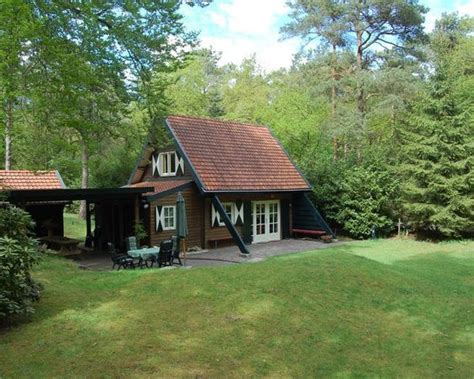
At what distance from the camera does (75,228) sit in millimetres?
26359

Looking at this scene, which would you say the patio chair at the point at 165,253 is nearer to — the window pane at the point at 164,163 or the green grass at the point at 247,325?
the green grass at the point at 247,325

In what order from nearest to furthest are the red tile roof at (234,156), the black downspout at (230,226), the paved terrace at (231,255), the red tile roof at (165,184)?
the paved terrace at (231,255) < the black downspout at (230,226) < the red tile roof at (165,184) < the red tile roof at (234,156)

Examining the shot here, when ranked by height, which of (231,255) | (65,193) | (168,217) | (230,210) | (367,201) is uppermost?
(65,193)

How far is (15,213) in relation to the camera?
7.05 m

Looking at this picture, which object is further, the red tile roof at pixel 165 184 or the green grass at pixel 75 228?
the green grass at pixel 75 228

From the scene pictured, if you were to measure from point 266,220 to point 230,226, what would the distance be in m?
4.44

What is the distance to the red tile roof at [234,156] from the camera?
17375mm

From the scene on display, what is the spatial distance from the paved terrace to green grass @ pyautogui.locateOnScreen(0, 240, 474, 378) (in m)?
4.13

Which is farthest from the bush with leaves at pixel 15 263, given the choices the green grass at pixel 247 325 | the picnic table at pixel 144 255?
the picnic table at pixel 144 255

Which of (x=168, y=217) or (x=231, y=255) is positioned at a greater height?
(x=168, y=217)

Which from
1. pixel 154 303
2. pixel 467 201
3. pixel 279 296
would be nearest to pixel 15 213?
pixel 154 303

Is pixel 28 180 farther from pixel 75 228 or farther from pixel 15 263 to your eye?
pixel 15 263

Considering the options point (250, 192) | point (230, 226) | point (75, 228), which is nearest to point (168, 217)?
point (230, 226)

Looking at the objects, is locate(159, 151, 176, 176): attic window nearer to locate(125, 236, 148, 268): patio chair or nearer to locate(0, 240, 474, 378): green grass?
locate(125, 236, 148, 268): patio chair
